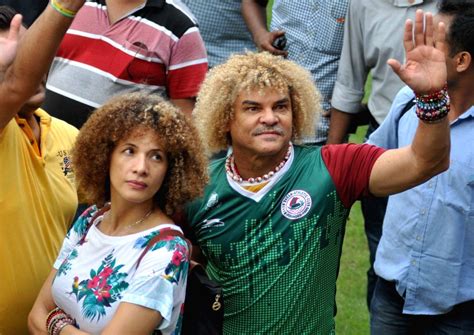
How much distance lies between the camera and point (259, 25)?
645cm

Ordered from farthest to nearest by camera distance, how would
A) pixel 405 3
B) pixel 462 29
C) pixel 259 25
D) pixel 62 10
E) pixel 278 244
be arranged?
pixel 259 25
pixel 405 3
pixel 462 29
pixel 278 244
pixel 62 10

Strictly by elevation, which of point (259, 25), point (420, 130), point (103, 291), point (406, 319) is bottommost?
point (406, 319)

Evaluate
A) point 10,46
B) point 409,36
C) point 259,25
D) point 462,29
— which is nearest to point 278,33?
point 259,25

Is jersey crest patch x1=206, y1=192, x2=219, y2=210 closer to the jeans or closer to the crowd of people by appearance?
the crowd of people

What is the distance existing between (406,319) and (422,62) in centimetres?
152

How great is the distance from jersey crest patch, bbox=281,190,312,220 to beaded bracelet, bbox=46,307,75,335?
910mm

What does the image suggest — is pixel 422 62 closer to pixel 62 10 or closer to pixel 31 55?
pixel 62 10

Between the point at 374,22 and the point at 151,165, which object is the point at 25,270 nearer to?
the point at 151,165

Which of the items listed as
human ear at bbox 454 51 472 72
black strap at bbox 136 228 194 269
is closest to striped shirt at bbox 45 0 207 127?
human ear at bbox 454 51 472 72

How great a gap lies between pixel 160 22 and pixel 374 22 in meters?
1.20

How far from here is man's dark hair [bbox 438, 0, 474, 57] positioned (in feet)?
15.6

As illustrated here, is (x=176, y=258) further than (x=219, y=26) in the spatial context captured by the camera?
No

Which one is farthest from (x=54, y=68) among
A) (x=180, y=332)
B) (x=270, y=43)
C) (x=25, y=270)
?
(x=180, y=332)

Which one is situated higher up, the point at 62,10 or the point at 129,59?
the point at 62,10
